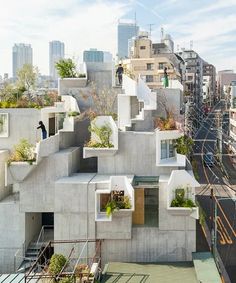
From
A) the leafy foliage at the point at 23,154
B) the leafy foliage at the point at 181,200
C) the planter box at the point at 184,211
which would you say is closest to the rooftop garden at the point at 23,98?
the leafy foliage at the point at 23,154

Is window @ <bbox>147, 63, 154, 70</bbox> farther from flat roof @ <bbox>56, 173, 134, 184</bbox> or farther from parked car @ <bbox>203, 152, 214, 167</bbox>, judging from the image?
flat roof @ <bbox>56, 173, 134, 184</bbox>

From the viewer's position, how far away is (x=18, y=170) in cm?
1792

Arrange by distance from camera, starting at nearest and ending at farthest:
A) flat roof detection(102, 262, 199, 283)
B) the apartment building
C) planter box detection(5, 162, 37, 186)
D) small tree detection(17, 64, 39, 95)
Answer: flat roof detection(102, 262, 199, 283) → planter box detection(5, 162, 37, 186) → small tree detection(17, 64, 39, 95) → the apartment building

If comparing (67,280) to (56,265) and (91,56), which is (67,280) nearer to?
(56,265)

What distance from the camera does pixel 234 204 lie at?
101 feet

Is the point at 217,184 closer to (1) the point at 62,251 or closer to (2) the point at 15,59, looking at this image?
(1) the point at 62,251

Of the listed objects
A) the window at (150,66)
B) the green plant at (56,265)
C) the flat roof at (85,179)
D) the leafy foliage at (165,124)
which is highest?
the window at (150,66)

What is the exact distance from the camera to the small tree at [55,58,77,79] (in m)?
25.5

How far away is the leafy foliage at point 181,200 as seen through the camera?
17.1m

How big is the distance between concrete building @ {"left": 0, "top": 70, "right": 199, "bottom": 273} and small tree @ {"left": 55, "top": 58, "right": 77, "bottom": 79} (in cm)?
591

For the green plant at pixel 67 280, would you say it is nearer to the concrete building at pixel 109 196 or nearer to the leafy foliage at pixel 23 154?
the concrete building at pixel 109 196

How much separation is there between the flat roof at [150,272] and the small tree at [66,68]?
13.0m

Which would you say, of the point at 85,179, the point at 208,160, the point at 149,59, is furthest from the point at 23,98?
the point at 149,59

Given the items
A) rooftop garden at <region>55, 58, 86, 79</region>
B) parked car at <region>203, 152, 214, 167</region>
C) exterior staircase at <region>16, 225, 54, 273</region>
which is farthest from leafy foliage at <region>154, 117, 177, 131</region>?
parked car at <region>203, 152, 214, 167</region>
